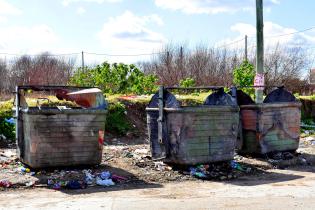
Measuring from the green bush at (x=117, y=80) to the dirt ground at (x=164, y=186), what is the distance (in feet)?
28.0

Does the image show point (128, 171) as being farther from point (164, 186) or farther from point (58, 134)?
point (58, 134)

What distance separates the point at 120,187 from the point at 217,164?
220 centimetres

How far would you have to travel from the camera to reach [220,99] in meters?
9.71

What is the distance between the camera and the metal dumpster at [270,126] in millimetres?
9969

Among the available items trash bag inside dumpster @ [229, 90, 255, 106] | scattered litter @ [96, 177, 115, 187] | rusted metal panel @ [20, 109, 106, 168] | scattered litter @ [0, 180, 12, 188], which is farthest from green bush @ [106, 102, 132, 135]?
scattered litter @ [0, 180, 12, 188]

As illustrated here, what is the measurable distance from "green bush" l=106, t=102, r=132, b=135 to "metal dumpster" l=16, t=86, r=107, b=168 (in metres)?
4.86

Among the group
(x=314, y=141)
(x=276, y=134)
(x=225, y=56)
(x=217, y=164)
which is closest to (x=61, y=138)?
(x=217, y=164)

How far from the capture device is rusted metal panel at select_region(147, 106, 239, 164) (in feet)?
27.7

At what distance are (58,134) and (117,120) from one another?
5748 mm

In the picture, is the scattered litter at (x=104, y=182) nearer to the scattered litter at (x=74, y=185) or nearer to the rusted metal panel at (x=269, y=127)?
the scattered litter at (x=74, y=185)

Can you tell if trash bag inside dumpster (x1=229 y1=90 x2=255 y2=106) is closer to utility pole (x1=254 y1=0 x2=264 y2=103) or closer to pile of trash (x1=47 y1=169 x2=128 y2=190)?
utility pole (x1=254 y1=0 x2=264 y2=103)

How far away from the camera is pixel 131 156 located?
32.0 ft

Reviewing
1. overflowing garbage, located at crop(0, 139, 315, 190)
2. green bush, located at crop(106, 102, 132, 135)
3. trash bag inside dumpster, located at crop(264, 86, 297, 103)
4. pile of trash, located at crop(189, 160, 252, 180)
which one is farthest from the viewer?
green bush, located at crop(106, 102, 132, 135)

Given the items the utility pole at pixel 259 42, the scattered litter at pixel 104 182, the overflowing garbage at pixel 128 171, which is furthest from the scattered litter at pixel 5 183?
the utility pole at pixel 259 42
